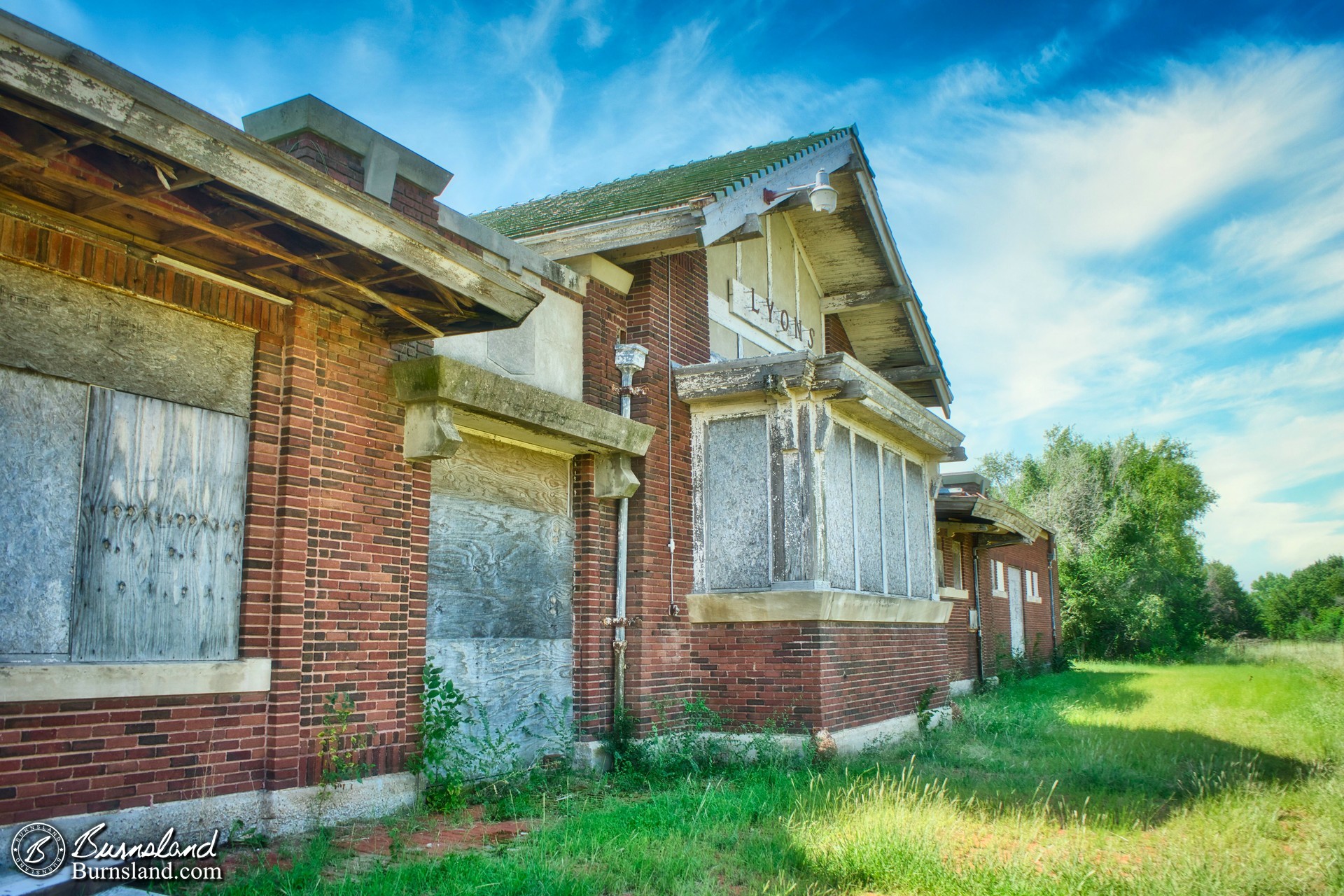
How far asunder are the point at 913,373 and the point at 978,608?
6646 millimetres

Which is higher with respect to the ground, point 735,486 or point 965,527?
point 965,527

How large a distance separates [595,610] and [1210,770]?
556cm

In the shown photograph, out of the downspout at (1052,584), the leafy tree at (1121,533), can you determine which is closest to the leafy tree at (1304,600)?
the leafy tree at (1121,533)

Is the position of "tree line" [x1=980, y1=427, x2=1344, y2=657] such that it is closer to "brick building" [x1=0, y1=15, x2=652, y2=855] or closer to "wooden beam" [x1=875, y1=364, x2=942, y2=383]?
"wooden beam" [x1=875, y1=364, x2=942, y2=383]

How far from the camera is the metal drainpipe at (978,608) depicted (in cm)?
1862

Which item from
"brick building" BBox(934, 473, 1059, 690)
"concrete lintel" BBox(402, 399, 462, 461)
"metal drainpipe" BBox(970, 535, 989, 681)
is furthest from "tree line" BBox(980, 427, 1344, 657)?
"concrete lintel" BBox(402, 399, 462, 461)

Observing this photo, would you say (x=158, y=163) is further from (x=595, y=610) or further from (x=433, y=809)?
(x=595, y=610)

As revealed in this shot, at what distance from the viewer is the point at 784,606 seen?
358 inches

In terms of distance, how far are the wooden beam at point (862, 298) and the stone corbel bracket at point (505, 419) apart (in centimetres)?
518

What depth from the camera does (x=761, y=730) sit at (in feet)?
29.6

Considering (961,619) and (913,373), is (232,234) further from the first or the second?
(961,619)

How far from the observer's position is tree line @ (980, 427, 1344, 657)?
108 ft

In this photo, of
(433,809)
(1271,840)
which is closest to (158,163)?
(433,809)

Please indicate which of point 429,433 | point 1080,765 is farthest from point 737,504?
point 1080,765
